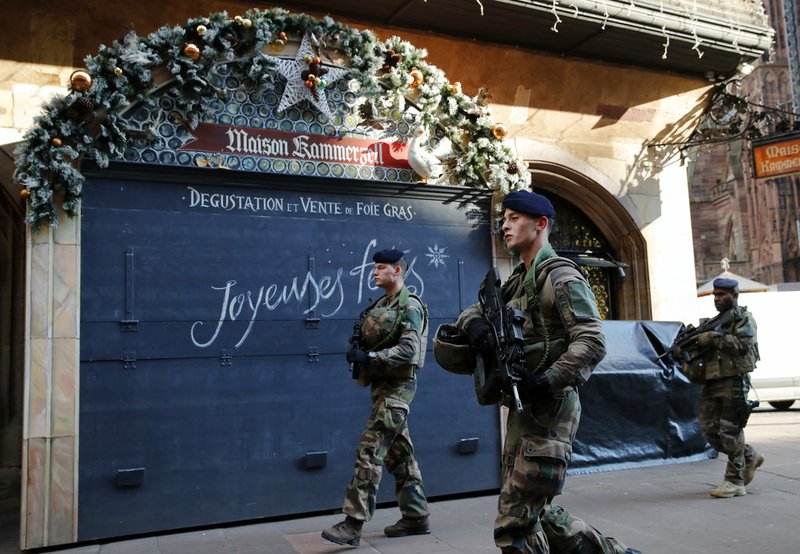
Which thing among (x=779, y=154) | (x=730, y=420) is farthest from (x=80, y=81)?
(x=779, y=154)

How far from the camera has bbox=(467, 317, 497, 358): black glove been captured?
3883 mm

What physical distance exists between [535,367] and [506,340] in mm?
300

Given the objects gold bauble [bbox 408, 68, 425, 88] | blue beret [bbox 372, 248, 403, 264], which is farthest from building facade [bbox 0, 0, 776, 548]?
blue beret [bbox 372, 248, 403, 264]

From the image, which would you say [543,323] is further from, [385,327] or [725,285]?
[725,285]

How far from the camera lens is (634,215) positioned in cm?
1068

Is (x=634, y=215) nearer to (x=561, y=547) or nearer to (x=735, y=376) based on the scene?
(x=735, y=376)

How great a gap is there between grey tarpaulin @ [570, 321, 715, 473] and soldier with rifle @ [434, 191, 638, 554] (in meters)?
4.59

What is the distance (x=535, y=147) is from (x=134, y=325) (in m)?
5.68

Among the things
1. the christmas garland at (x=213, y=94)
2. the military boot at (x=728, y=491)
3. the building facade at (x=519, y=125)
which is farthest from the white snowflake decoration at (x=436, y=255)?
the military boot at (x=728, y=491)

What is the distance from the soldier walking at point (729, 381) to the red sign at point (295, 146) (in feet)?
11.3

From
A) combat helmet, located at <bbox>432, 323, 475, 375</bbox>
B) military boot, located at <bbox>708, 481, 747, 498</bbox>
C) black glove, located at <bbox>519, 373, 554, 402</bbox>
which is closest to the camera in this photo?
black glove, located at <bbox>519, 373, 554, 402</bbox>

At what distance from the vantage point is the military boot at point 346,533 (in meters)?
5.64

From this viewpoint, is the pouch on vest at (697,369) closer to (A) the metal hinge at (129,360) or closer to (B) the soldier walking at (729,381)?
(B) the soldier walking at (729,381)

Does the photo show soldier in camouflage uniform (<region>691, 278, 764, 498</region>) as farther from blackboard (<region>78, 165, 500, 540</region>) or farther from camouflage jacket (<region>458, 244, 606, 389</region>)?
camouflage jacket (<region>458, 244, 606, 389</region>)
